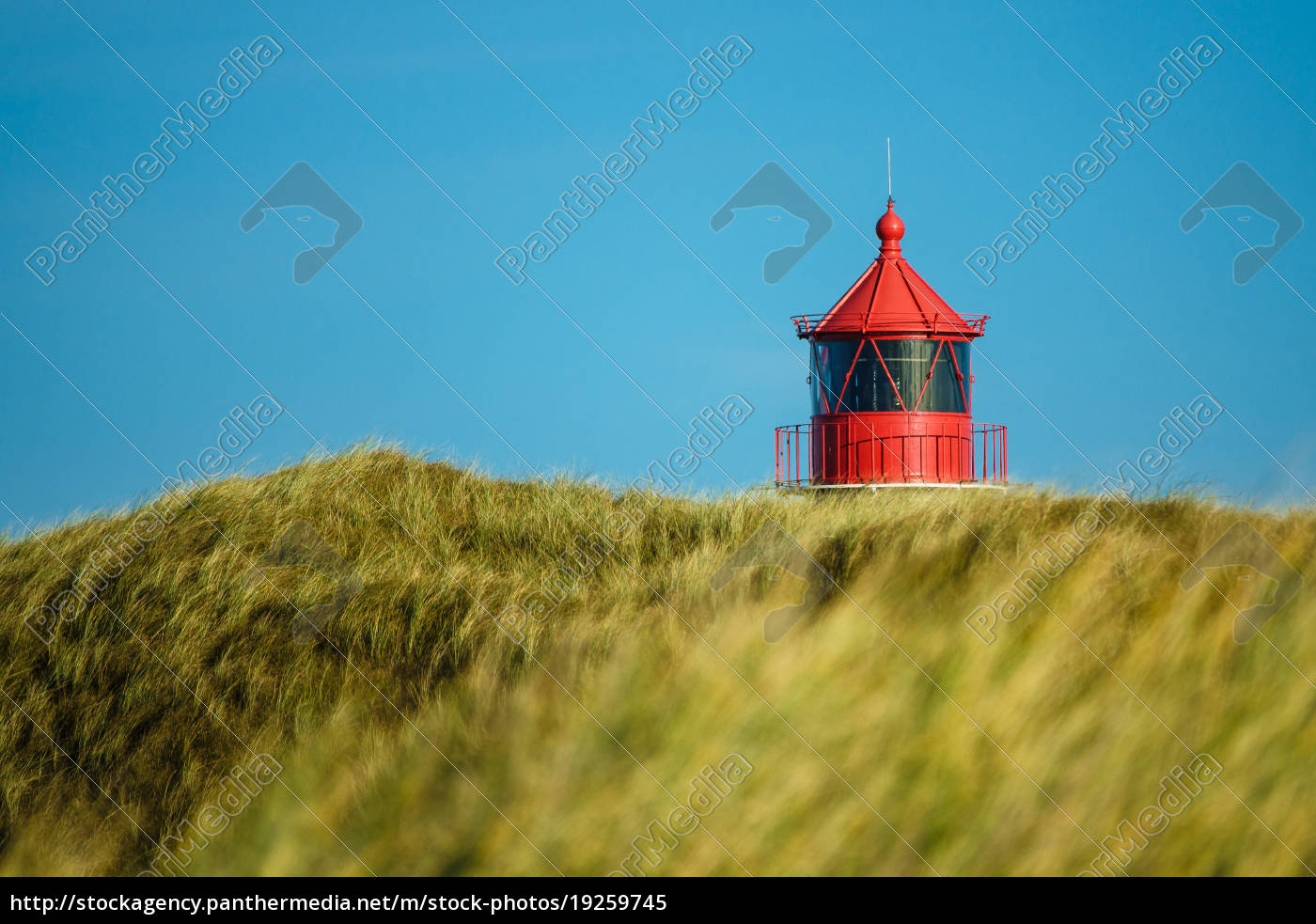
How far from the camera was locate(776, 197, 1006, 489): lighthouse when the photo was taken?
15.6 meters

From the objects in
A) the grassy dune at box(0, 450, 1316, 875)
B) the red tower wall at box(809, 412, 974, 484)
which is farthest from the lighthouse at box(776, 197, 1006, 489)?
the grassy dune at box(0, 450, 1316, 875)

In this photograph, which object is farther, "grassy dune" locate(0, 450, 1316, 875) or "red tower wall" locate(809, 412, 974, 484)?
"red tower wall" locate(809, 412, 974, 484)

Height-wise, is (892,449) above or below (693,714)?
above

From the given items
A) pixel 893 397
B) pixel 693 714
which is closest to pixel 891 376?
pixel 893 397

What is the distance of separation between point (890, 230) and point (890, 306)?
163cm

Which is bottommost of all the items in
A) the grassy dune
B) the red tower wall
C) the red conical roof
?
the grassy dune

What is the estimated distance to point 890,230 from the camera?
17.0 m

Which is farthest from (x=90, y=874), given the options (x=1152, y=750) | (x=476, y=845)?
(x=1152, y=750)

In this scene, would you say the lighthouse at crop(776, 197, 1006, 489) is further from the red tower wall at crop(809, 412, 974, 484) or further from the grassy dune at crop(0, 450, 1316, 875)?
the grassy dune at crop(0, 450, 1316, 875)

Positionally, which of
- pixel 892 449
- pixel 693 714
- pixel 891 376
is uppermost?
pixel 891 376

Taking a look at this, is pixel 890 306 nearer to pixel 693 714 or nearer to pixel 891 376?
pixel 891 376

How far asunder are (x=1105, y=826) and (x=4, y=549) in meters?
8.15

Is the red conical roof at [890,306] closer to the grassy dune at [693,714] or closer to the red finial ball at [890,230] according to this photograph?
the red finial ball at [890,230]

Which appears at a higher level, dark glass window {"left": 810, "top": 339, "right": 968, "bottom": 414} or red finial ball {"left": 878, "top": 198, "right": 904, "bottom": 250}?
red finial ball {"left": 878, "top": 198, "right": 904, "bottom": 250}
